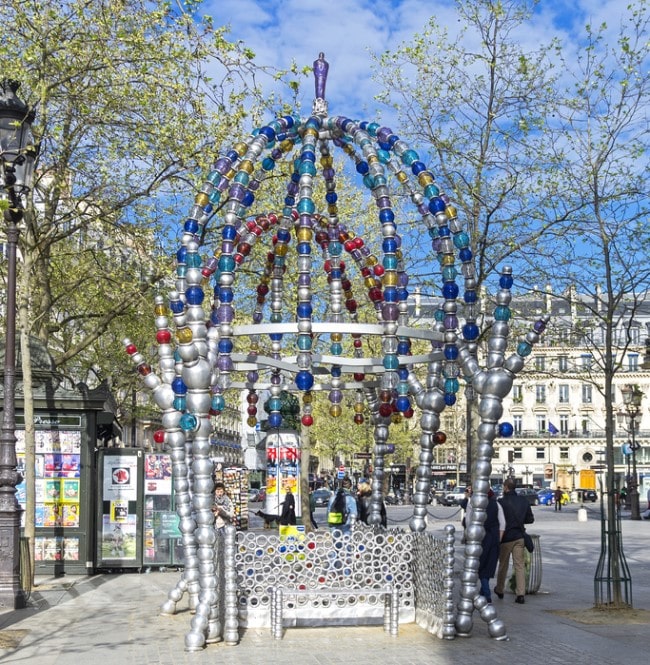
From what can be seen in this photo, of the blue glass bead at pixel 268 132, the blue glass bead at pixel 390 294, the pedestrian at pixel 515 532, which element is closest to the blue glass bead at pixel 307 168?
the blue glass bead at pixel 268 132

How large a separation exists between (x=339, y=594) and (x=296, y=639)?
2.46 feet

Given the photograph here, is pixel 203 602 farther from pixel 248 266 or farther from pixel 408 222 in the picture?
pixel 248 266

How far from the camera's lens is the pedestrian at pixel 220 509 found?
1522 centimetres

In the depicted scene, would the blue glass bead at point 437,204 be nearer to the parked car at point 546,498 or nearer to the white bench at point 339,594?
the white bench at point 339,594

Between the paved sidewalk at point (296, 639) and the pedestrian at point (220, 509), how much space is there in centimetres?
137

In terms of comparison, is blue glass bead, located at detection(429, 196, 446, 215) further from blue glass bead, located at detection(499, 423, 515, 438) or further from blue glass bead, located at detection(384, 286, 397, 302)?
blue glass bead, located at detection(499, 423, 515, 438)

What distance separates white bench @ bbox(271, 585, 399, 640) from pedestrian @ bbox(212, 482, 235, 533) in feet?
3.18

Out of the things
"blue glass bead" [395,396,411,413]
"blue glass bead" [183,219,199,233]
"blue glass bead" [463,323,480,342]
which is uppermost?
"blue glass bead" [183,219,199,233]

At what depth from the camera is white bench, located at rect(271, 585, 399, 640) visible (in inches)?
447

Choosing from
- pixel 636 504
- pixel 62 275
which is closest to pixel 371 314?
pixel 62 275

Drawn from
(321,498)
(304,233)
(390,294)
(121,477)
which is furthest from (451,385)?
(321,498)

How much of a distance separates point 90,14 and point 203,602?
11.5 metres

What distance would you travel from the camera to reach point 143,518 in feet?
61.7

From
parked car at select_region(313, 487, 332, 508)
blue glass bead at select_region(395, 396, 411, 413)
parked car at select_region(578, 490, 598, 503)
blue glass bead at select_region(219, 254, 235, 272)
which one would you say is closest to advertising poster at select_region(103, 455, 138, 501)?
blue glass bead at select_region(219, 254, 235, 272)
